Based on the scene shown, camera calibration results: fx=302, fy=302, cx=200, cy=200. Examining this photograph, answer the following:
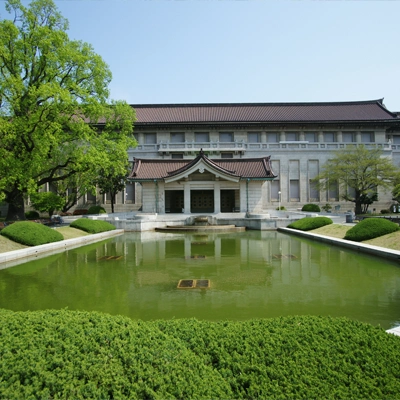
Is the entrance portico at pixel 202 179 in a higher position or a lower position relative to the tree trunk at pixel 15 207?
higher

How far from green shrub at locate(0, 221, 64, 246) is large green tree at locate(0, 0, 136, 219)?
20.3 ft

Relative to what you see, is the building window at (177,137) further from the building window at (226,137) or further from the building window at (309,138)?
the building window at (309,138)

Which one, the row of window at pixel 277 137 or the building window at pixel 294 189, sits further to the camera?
the row of window at pixel 277 137

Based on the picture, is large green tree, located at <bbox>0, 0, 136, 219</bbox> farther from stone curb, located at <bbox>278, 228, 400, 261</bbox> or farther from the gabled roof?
stone curb, located at <bbox>278, 228, 400, 261</bbox>

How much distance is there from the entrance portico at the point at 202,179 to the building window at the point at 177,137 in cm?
1050

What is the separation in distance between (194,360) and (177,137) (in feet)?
138

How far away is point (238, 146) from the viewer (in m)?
41.0

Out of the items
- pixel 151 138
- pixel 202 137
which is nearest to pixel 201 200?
pixel 202 137

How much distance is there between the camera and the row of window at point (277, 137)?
43281 millimetres

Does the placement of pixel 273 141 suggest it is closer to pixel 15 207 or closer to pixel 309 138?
pixel 309 138

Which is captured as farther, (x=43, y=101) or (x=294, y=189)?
(x=294, y=189)

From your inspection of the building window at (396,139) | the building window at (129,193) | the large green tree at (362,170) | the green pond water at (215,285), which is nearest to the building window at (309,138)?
the large green tree at (362,170)

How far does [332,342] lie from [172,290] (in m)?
4.32

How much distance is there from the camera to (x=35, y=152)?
64.9 feet
